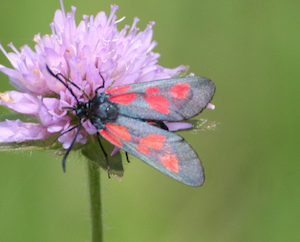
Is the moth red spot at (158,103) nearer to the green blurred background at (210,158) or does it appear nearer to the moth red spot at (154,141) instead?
the moth red spot at (154,141)

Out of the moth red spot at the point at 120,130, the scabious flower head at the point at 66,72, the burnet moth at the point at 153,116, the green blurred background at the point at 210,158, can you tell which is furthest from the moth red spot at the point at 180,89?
the green blurred background at the point at 210,158

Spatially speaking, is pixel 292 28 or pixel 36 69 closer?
pixel 36 69

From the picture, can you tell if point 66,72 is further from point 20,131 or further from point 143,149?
point 143,149

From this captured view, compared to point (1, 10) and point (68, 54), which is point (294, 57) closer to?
point (68, 54)

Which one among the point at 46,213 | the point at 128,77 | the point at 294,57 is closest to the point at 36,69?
the point at 128,77

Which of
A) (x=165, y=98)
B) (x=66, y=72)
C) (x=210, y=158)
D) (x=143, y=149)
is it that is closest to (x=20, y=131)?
(x=66, y=72)

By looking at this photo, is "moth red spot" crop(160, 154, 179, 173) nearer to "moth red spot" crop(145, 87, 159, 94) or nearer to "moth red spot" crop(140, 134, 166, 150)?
"moth red spot" crop(140, 134, 166, 150)

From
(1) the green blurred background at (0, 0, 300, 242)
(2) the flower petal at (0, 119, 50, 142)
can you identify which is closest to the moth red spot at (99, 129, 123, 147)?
(2) the flower petal at (0, 119, 50, 142)
